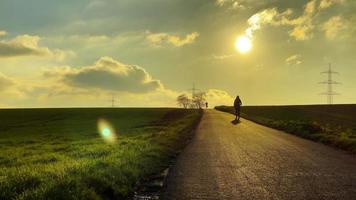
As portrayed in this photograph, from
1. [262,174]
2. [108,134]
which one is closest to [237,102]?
[108,134]

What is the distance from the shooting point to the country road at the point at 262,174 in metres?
10.2

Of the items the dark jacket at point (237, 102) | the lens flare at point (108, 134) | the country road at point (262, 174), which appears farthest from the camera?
the dark jacket at point (237, 102)

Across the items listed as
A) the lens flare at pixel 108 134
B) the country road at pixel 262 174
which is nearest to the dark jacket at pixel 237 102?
the lens flare at pixel 108 134

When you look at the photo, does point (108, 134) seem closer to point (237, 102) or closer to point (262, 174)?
point (237, 102)

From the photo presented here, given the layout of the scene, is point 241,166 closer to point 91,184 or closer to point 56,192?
point 91,184

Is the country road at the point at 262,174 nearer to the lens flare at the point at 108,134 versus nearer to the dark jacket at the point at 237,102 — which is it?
the lens flare at the point at 108,134

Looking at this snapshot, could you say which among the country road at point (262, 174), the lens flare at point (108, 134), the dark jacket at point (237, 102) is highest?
the dark jacket at point (237, 102)

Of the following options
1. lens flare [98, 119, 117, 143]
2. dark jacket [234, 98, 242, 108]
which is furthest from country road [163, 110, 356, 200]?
dark jacket [234, 98, 242, 108]

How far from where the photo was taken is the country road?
1016cm

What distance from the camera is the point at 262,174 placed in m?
12.8

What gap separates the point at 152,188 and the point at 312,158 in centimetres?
738

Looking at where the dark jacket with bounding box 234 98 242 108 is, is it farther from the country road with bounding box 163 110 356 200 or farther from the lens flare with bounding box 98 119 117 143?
the country road with bounding box 163 110 356 200

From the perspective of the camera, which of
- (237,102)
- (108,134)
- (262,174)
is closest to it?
(262,174)

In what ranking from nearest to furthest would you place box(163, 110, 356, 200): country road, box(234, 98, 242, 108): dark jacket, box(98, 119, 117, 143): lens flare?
box(163, 110, 356, 200): country road
box(98, 119, 117, 143): lens flare
box(234, 98, 242, 108): dark jacket
